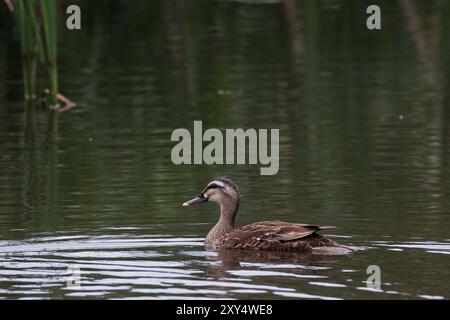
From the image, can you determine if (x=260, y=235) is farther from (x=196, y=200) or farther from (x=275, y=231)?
(x=196, y=200)

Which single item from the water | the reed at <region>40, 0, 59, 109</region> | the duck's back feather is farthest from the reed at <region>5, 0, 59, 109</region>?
the duck's back feather

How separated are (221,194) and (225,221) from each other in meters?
0.33

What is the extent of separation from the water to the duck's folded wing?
0.21m

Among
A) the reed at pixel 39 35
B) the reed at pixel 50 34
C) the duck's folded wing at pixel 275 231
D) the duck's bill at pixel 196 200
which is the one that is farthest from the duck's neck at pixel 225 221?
the reed at pixel 50 34

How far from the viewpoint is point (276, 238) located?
11.9 metres

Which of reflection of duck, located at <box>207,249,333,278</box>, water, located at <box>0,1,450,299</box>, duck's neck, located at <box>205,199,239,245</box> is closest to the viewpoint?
water, located at <box>0,1,450,299</box>

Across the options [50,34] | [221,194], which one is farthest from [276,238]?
[50,34]

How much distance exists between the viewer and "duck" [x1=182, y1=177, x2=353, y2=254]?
38.3ft

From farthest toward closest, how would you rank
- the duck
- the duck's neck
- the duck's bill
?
1. the duck's bill
2. the duck's neck
3. the duck

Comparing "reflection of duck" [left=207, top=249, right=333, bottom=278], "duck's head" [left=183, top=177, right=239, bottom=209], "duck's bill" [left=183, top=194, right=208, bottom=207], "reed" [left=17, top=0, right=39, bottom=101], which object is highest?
"reed" [left=17, top=0, right=39, bottom=101]

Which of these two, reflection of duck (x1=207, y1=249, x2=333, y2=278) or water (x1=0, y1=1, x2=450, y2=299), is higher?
water (x1=0, y1=1, x2=450, y2=299)

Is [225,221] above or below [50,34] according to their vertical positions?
below

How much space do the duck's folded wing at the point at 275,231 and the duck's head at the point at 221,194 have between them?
0.61 metres

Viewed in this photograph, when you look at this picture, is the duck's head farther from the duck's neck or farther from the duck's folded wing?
the duck's folded wing
